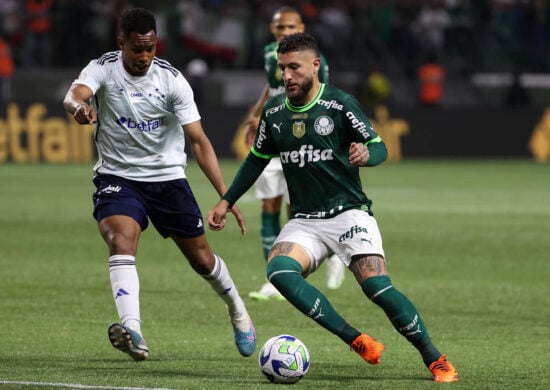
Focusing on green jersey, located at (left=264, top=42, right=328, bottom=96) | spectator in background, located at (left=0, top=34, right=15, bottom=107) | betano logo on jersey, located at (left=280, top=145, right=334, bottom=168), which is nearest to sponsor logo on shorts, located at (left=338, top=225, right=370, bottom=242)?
betano logo on jersey, located at (left=280, top=145, right=334, bottom=168)

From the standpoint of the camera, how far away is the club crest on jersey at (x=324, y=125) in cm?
730

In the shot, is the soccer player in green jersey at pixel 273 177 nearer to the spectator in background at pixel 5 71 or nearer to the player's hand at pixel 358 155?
the player's hand at pixel 358 155

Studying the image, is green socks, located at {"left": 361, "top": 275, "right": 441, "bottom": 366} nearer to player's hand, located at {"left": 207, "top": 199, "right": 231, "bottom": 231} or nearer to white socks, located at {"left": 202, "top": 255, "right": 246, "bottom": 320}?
Result: player's hand, located at {"left": 207, "top": 199, "right": 231, "bottom": 231}

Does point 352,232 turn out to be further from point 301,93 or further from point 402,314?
point 301,93

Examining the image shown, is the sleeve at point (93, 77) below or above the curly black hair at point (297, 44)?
below

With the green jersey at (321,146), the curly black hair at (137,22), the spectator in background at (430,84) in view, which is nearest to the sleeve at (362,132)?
the green jersey at (321,146)

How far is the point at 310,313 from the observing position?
7125 mm

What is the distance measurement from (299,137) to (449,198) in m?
14.3

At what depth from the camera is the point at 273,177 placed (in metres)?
11.6

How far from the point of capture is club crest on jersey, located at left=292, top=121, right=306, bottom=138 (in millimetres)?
7324

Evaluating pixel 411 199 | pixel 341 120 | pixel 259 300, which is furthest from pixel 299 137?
pixel 411 199

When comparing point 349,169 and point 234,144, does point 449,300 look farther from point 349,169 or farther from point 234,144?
point 234,144

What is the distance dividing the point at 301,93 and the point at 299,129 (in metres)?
0.21

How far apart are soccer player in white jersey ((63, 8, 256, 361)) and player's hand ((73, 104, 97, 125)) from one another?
307 millimetres
